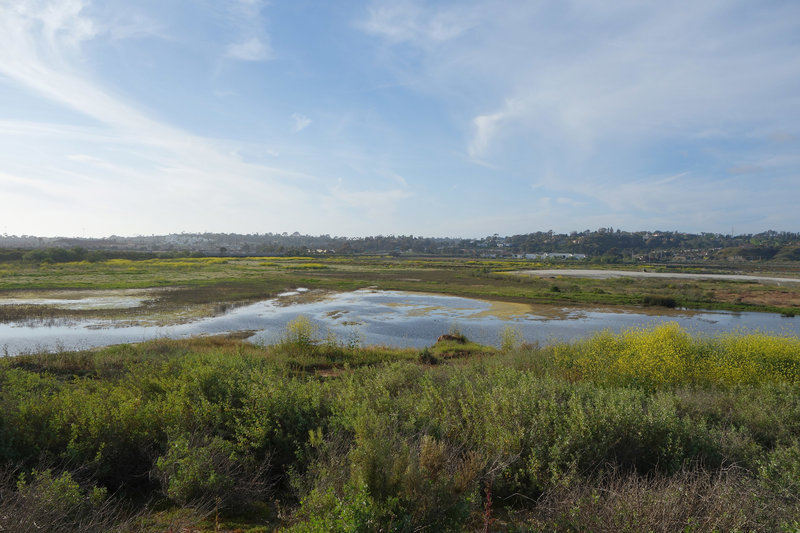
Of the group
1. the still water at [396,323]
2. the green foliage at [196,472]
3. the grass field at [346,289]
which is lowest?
the still water at [396,323]

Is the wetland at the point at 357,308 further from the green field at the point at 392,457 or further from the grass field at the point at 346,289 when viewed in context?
the green field at the point at 392,457

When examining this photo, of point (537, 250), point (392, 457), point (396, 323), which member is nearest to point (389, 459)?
point (392, 457)

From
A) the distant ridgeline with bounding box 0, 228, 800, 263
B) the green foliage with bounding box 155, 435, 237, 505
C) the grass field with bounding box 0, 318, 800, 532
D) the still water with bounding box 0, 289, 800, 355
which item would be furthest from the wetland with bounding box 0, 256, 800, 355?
the distant ridgeline with bounding box 0, 228, 800, 263

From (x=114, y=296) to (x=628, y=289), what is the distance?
50.4m

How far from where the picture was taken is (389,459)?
441 cm

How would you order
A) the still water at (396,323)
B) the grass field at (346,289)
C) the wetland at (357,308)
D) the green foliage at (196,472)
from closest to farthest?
the green foliage at (196,472)
the still water at (396,323)
the wetland at (357,308)
the grass field at (346,289)

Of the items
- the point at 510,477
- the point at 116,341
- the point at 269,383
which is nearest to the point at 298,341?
the point at 116,341

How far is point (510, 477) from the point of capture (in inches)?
215

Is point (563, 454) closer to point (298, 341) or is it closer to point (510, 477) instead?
point (510, 477)

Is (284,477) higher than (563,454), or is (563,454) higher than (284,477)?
(563,454)

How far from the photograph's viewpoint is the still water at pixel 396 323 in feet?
72.2

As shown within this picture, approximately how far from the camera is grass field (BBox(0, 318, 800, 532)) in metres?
4.13

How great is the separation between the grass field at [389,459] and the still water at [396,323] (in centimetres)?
1186

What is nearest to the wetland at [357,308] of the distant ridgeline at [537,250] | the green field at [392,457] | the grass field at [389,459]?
the green field at [392,457]
